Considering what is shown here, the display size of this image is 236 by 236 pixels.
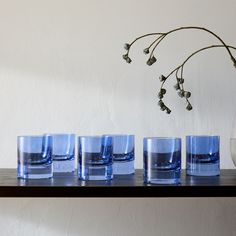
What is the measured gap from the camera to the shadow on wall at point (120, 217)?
1037mm

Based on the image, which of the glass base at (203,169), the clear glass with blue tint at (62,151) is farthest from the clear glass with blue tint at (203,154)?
the clear glass with blue tint at (62,151)

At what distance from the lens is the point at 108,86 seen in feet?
3.44

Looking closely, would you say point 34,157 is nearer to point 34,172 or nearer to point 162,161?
point 34,172

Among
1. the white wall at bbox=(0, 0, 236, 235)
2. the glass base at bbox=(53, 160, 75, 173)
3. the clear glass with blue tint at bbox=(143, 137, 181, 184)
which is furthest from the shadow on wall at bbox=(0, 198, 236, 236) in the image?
the clear glass with blue tint at bbox=(143, 137, 181, 184)

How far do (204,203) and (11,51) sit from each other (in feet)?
1.95

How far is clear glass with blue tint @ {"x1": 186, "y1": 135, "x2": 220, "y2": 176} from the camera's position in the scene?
841mm

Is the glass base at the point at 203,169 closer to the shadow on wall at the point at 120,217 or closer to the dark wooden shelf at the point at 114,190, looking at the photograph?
the dark wooden shelf at the point at 114,190

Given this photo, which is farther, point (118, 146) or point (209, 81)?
point (209, 81)

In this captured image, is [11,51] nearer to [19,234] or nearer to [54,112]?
[54,112]

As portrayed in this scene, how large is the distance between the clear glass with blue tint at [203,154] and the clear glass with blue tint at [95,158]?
0.16 metres

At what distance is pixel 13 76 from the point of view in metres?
1.05

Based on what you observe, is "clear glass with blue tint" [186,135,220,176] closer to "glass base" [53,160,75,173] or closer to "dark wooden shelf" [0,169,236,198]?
"dark wooden shelf" [0,169,236,198]

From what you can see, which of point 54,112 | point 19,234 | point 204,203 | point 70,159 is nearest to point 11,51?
point 54,112

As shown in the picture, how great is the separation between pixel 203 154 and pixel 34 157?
0.32 meters
